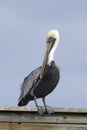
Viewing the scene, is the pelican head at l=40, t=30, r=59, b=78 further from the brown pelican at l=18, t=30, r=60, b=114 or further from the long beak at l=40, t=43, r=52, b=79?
the brown pelican at l=18, t=30, r=60, b=114

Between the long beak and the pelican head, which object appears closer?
the long beak

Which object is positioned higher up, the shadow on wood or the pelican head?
the pelican head


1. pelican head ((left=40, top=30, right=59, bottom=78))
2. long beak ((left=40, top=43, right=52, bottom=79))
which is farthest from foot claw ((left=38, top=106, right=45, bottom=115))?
pelican head ((left=40, top=30, right=59, bottom=78))

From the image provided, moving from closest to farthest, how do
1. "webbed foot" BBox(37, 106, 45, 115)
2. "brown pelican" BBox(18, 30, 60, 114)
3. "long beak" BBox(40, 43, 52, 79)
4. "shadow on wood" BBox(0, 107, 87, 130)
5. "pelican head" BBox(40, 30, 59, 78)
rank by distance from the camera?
"shadow on wood" BBox(0, 107, 87, 130), "webbed foot" BBox(37, 106, 45, 115), "long beak" BBox(40, 43, 52, 79), "brown pelican" BBox(18, 30, 60, 114), "pelican head" BBox(40, 30, 59, 78)

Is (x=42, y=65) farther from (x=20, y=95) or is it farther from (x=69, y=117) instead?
(x=69, y=117)

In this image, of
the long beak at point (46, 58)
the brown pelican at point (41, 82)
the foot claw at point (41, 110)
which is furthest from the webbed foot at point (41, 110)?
the long beak at point (46, 58)

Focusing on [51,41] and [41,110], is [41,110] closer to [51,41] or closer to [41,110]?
[41,110]

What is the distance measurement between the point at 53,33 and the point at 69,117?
444 cm

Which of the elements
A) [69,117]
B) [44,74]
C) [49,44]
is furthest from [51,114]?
[49,44]

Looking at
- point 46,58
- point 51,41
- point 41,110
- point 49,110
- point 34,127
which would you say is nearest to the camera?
point 34,127

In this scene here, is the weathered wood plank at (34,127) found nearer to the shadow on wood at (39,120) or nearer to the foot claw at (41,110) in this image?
the shadow on wood at (39,120)

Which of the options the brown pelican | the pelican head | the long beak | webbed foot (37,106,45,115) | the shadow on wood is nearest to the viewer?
the shadow on wood

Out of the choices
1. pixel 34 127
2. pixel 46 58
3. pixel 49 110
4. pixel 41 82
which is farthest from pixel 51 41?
pixel 34 127

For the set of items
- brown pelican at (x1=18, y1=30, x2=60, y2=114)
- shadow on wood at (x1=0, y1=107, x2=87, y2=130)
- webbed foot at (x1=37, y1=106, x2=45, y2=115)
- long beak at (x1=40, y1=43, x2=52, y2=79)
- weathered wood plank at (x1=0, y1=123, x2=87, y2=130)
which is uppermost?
long beak at (x1=40, y1=43, x2=52, y2=79)
